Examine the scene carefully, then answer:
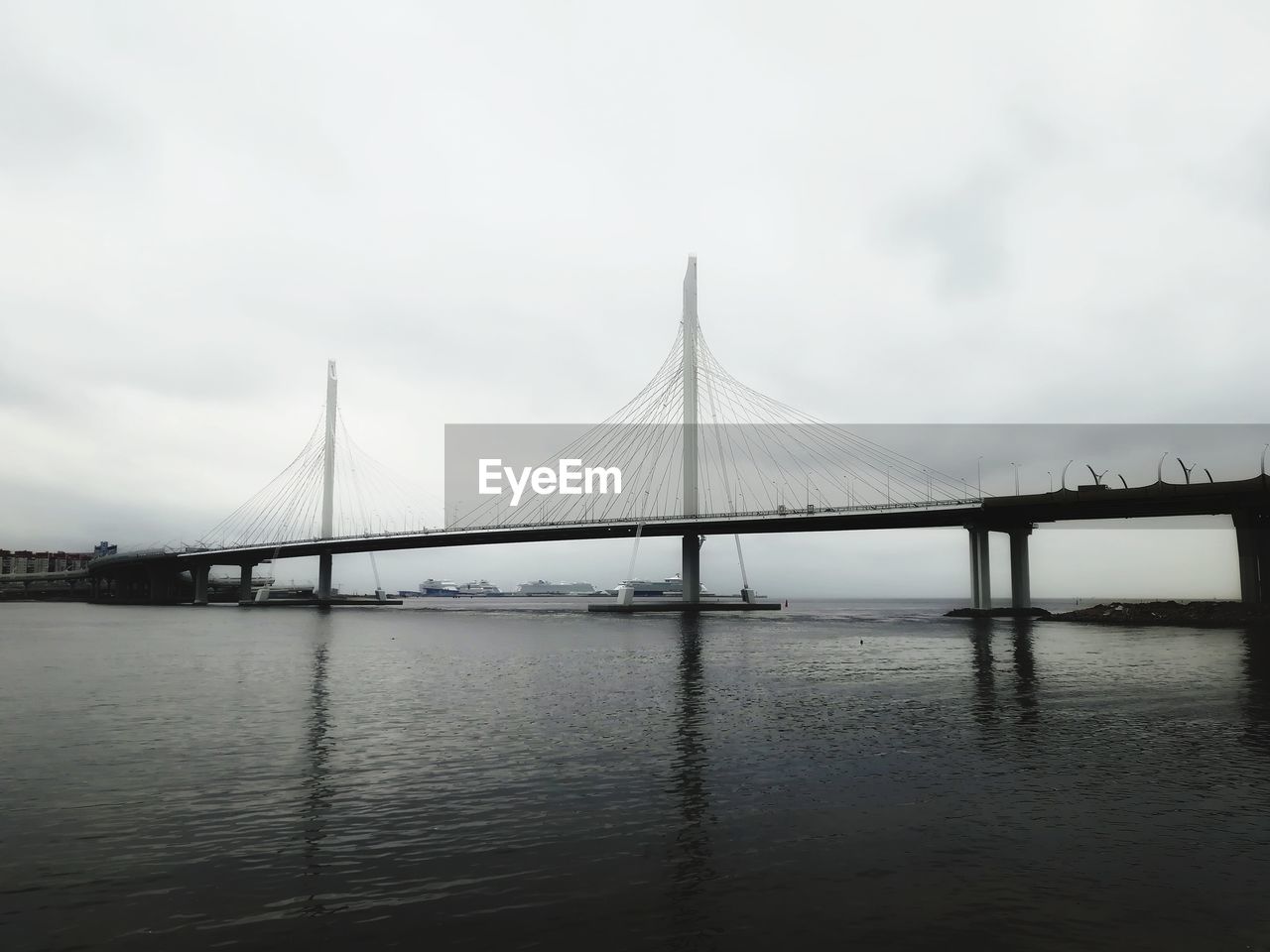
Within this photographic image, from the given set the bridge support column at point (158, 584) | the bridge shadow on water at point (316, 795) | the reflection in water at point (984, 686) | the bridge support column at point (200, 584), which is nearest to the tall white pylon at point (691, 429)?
the reflection in water at point (984, 686)

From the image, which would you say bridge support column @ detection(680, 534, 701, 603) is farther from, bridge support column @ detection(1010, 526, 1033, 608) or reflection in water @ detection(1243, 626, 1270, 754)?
reflection in water @ detection(1243, 626, 1270, 754)

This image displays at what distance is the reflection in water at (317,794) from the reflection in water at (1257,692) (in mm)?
23833

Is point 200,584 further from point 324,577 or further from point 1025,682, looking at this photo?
point 1025,682

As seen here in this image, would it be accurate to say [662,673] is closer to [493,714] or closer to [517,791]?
[493,714]

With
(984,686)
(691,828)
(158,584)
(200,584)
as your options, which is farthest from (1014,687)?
(158,584)

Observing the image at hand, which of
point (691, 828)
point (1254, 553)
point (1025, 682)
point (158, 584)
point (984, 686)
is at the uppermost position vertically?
point (1254, 553)

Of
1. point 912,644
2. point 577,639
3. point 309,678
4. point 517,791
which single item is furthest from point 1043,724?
point 577,639

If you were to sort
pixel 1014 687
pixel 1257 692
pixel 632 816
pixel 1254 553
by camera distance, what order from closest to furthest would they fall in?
pixel 632 816 → pixel 1257 692 → pixel 1014 687 → pixel 1254 553

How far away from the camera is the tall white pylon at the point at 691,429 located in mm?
106938

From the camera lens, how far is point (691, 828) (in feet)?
47.0

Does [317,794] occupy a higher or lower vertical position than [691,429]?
lower

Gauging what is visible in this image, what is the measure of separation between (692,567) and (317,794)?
104 m

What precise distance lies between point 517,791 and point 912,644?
2062 inches

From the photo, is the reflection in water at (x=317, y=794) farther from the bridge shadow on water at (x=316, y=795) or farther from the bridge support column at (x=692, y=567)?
the bridge support column at (x=692, y=567)
